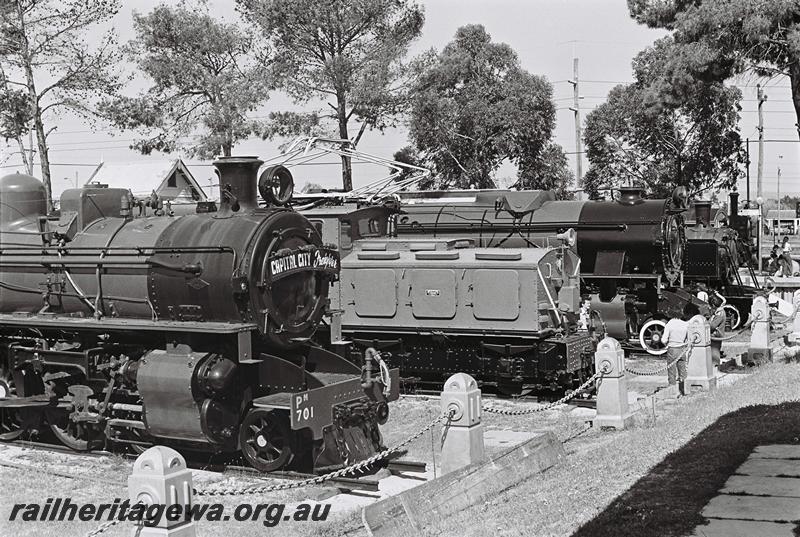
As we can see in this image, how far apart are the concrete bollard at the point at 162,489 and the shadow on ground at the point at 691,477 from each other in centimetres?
301

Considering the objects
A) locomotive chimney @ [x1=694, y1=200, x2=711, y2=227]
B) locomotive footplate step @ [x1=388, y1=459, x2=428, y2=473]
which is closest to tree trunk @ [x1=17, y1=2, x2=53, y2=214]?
locomotive footplate step @ [x1=388, y1=459, x2=428, y2=473]

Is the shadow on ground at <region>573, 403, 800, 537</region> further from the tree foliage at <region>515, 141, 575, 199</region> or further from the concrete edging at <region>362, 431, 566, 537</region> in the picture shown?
the tree foliage at <region>515, 141, 575, 199</region>

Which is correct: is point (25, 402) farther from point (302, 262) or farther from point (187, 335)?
point (302, 262)

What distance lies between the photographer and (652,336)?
68.5 feet

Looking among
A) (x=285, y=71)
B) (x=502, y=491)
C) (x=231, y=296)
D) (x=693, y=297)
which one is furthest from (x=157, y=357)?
(x=285, y=71)

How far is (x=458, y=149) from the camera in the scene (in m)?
32.3

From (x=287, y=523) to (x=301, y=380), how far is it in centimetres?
241

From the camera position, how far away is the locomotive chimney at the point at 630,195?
2008 cm

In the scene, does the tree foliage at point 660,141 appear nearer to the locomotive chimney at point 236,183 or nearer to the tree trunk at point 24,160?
the tree trunk at point 24,160

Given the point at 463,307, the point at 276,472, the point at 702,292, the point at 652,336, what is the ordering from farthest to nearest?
1. the point at 702,292
2. the point at 652,336
3. the point at 463,307
4. the point at 276,472

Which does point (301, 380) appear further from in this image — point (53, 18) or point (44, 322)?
point (53, 18)

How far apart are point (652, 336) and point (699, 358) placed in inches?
207

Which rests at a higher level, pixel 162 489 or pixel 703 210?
pixel 703 210
